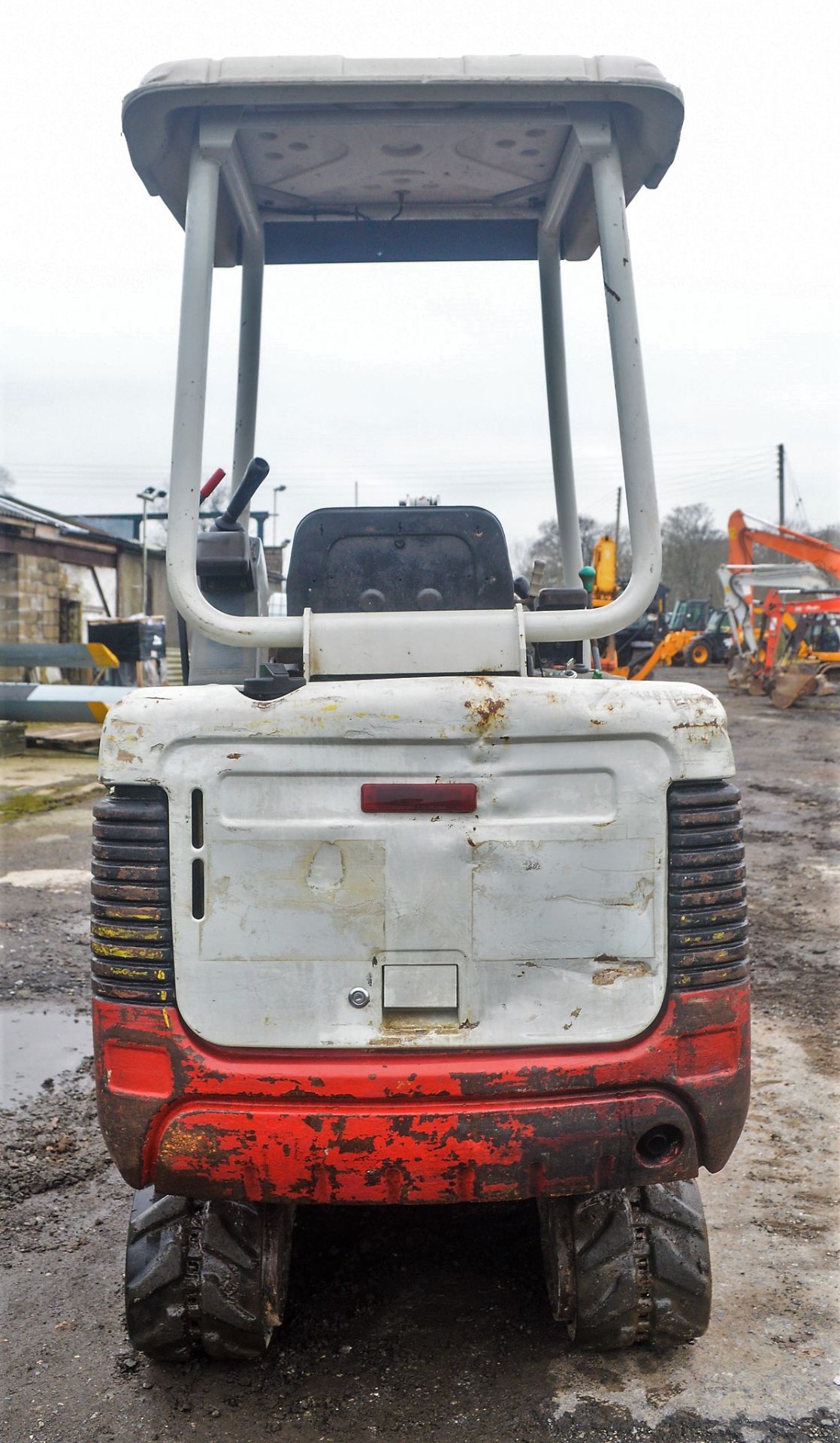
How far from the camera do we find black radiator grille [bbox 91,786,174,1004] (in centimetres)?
234

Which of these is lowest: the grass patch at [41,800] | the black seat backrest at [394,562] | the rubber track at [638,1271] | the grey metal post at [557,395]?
the rubber track at [638,1271]

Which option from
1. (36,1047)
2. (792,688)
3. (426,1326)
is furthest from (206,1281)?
(792,688)

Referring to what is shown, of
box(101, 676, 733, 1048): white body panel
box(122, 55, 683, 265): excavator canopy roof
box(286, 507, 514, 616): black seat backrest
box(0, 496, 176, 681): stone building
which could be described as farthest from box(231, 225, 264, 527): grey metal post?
box(0, 496, 176, 681): stone building

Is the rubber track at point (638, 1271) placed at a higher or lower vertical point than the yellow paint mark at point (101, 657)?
lower

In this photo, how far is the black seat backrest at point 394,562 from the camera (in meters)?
3.12

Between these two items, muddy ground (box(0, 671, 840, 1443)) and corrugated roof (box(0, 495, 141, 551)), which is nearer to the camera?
muddy ground (box(0, 671, 840, 1443))

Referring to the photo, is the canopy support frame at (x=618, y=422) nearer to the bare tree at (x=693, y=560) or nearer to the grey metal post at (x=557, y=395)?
the grey metal post at (x=557, y=395)

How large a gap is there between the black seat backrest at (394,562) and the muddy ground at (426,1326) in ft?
5.87

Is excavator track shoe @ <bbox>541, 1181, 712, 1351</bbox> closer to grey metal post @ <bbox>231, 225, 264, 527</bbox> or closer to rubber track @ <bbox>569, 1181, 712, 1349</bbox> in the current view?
rubber track @ <bbox>569, 1181, 712, 1349</bbox>

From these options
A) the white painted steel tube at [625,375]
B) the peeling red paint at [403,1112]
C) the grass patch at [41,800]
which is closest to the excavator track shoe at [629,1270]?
the peeling red paint at [403,1112]

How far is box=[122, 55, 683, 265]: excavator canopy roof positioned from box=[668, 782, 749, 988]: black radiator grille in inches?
60.0

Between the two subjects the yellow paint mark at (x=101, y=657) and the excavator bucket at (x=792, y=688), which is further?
the excavator bucket at (x=792, y=688)

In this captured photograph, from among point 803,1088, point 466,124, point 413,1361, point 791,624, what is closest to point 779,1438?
point 413,1361

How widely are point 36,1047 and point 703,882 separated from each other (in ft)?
11.3
